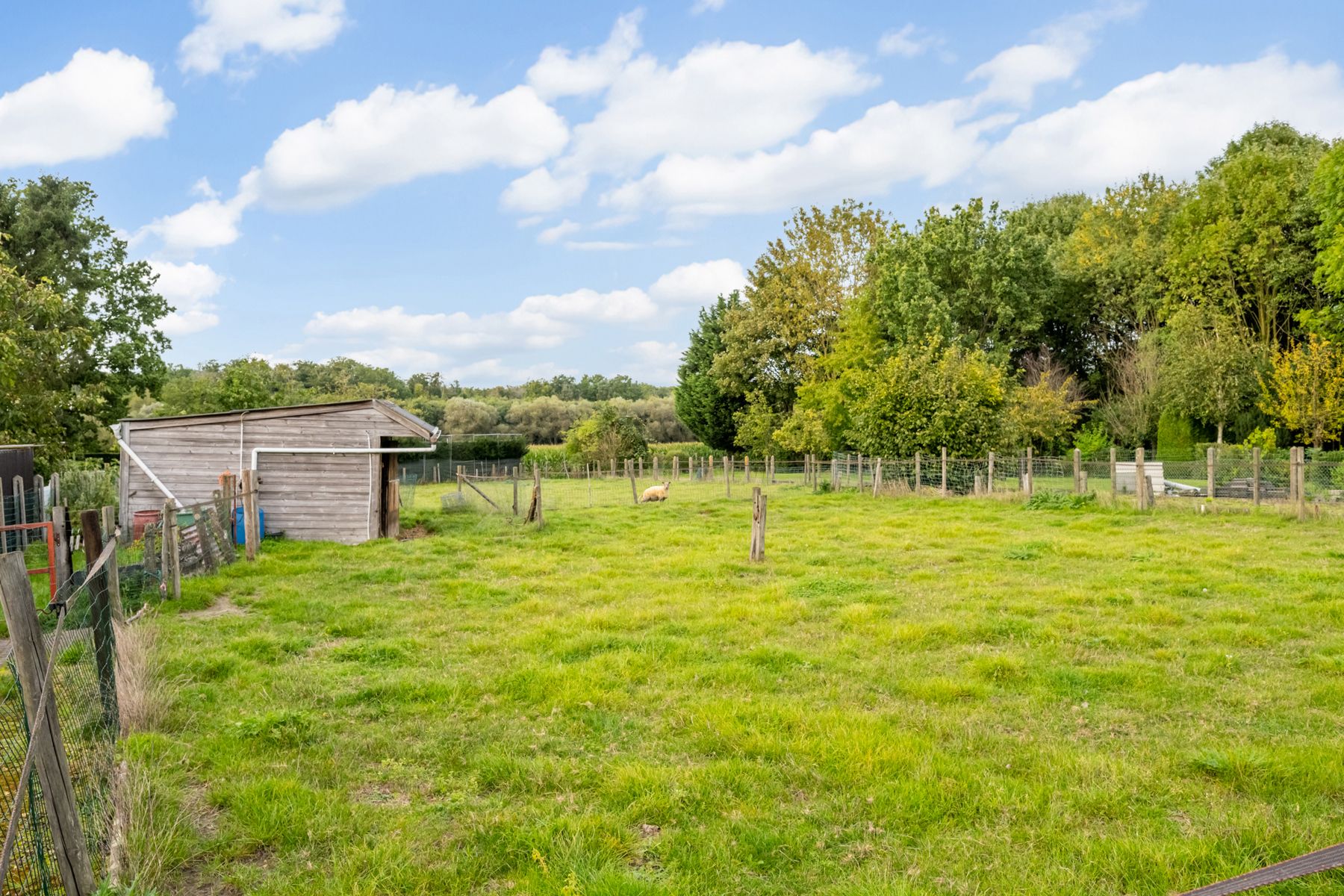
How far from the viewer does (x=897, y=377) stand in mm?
29953

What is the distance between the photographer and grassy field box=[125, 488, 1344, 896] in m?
4.61

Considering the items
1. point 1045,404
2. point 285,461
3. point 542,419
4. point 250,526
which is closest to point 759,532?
point 250,526

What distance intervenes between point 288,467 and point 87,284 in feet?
61.6

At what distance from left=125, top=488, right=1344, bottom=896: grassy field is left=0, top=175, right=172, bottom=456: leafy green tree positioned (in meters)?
22.6

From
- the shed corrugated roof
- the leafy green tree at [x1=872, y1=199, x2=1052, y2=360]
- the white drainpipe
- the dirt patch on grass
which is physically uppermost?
the leafy green tree at [x1=872, y1=199, x2=1052, y2=360]

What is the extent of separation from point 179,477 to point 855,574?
14865 millimetres

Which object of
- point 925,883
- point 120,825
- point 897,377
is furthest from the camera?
point 897,377

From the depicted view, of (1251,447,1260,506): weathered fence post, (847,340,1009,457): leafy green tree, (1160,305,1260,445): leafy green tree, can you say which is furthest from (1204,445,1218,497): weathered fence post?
(1160,305,1260,445): leafy green tree

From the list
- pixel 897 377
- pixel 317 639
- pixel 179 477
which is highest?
pixel 897 377

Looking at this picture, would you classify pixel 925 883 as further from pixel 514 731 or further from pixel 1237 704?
pixel 1237 704

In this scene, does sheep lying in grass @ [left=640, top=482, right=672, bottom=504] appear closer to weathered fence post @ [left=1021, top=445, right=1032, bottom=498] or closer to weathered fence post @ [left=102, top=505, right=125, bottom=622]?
weathered fence post @ [left=1021, top=445, right=1032, bottom=498]

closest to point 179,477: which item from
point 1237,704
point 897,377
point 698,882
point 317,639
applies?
point 317,639

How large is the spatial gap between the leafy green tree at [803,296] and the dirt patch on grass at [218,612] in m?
36.8

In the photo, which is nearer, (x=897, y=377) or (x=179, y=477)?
(x=179, y=477)
